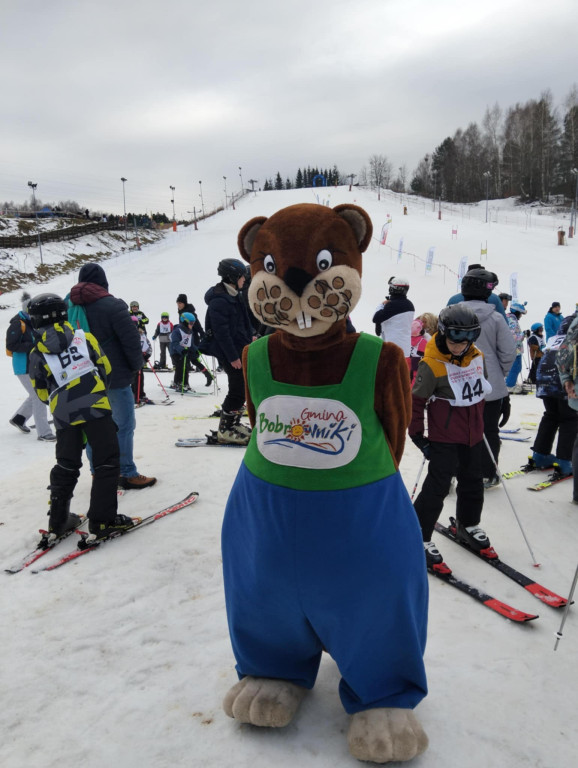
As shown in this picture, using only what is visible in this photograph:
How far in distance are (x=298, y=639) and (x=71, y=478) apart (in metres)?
2.30

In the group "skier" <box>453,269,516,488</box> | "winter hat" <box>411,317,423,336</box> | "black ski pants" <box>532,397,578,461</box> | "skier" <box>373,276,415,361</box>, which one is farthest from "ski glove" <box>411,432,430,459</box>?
"winter hat" <box>411,317,423,336</box>

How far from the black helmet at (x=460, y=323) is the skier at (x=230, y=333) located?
2.67 m

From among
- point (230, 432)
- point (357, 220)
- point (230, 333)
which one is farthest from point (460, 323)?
point (230, 432)

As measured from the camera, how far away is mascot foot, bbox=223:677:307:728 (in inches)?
72.6

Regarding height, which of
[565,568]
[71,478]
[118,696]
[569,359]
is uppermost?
[569,359]

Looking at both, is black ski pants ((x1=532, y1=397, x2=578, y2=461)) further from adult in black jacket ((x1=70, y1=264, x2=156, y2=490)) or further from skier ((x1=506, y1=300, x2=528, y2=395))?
adult in black jacket ((x1=70, y1=264, x2=156, y2=490))

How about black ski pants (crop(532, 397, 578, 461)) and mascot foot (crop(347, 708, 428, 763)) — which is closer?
mascot foot (crop(347, 708, 428, 763))

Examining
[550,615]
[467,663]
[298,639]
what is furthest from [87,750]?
[550,615]

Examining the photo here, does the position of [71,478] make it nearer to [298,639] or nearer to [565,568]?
[298,639]

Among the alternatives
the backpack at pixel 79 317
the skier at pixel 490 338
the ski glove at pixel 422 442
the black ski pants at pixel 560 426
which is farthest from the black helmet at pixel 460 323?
the backpack at pixel 79 317

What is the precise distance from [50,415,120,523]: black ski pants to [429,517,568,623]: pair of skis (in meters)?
2.30

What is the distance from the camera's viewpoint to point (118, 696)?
6.99ft

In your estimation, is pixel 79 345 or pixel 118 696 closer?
pixel 118 696

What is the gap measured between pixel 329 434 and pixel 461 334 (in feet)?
5.41
